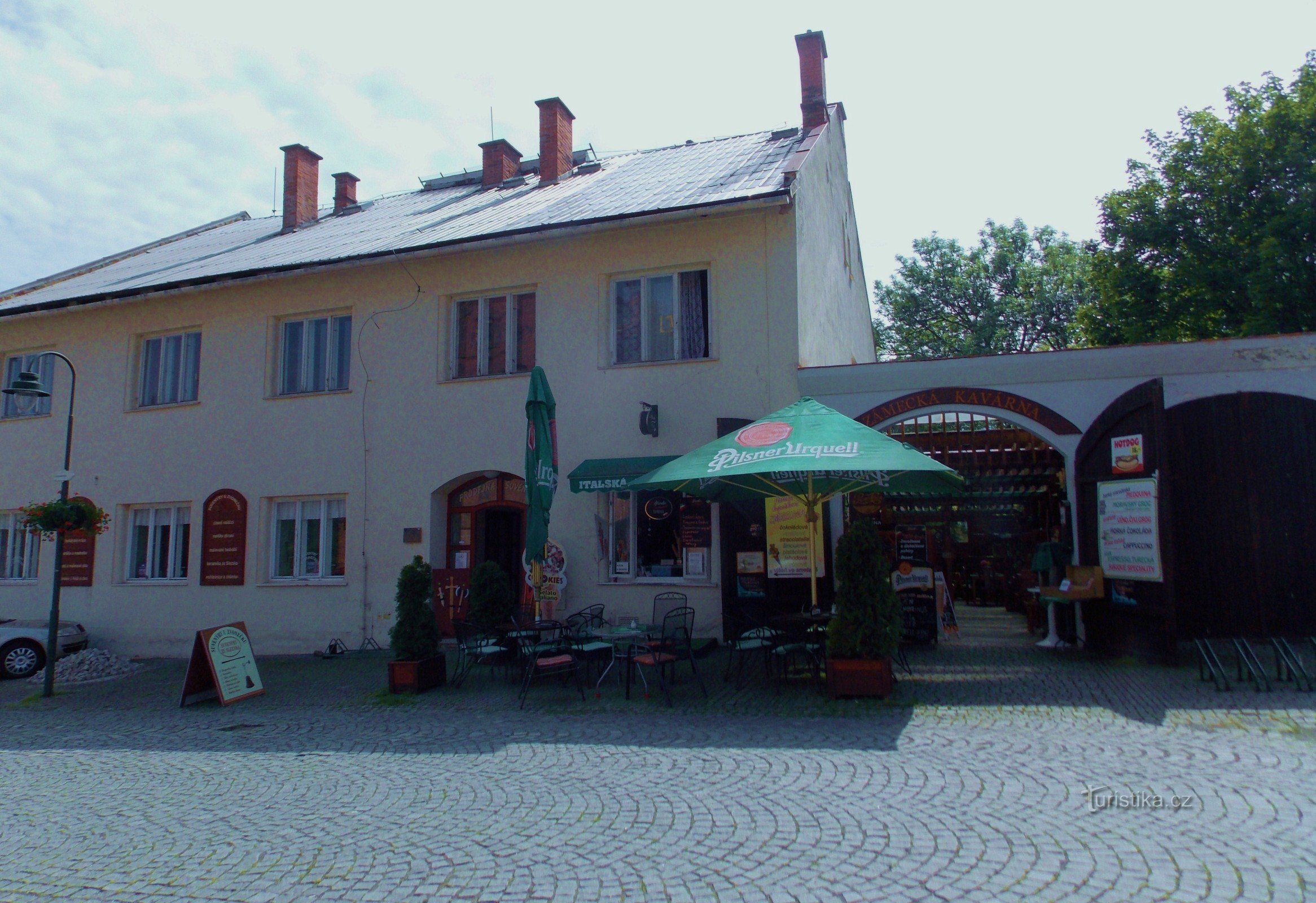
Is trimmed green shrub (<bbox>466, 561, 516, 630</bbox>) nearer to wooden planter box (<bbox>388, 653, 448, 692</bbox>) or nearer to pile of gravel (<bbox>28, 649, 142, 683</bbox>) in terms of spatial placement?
wooden planter box (<bbox>388, 653, 448, 692</bbox>)

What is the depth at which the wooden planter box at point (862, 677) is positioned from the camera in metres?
7.86

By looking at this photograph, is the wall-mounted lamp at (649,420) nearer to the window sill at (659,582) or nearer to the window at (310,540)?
the window sill at (659,582)

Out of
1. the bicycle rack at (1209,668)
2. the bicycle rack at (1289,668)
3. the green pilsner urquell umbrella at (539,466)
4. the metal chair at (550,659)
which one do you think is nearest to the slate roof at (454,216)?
the green pilsner urquell umbrella at (539,466)

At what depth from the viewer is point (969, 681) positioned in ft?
28.3

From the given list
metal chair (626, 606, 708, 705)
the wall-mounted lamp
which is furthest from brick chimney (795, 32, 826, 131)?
metal chair (626, 606, 708, 705)

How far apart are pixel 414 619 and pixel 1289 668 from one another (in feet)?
26.6

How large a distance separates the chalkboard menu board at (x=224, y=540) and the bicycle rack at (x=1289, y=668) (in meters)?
13.1

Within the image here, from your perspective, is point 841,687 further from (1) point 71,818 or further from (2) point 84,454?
(2) point 84,454

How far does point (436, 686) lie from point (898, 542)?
7.28 m

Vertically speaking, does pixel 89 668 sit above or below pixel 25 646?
below

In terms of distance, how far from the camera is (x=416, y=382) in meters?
13.3

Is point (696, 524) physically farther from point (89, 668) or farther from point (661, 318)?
point (89, 668)

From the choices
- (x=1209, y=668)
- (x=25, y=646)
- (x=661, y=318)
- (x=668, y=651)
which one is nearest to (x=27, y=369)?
(x=25, y=646)

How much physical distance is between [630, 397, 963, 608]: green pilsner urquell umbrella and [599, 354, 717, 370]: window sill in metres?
2.36
